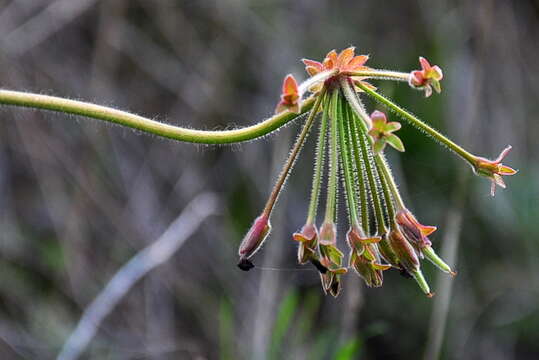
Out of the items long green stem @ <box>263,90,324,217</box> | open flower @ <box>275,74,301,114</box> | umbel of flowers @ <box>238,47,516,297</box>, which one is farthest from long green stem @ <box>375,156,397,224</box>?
open flower @ <box>275,74,301,114</box>

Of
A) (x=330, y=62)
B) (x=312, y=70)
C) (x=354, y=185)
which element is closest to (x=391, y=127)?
(x=354, y=185)

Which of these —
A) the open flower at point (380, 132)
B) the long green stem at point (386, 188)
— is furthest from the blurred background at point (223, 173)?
the open flower at point (380, 132)

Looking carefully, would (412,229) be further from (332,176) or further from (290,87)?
(290,87)

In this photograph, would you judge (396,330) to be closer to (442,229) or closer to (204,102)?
(442,229)

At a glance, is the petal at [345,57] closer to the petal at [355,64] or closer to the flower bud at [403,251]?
the petal at [355,64]

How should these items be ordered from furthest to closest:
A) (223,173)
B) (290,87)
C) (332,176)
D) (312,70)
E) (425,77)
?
(223,173), (312,70), (425,77), (332,176), (290,87)

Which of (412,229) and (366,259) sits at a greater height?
(412,229)
